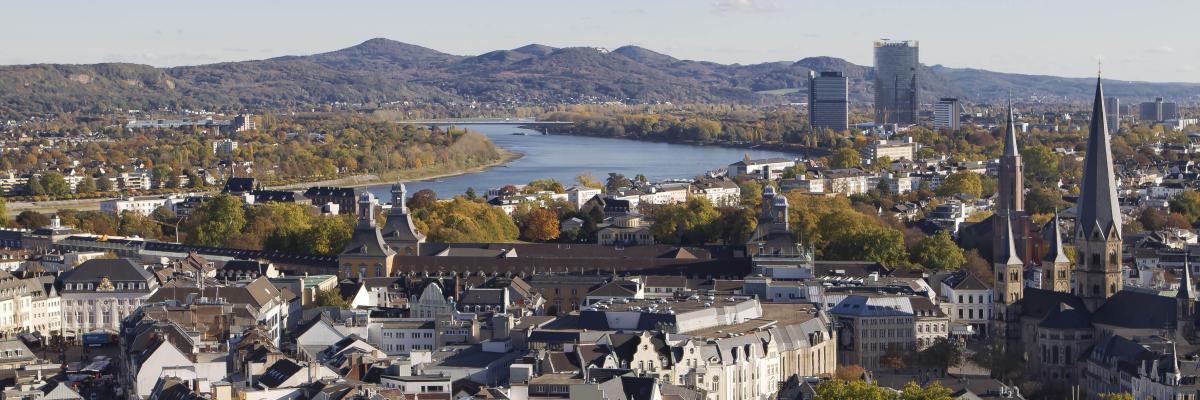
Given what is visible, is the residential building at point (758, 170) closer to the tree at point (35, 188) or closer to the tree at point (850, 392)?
the tree at point (35, 188)

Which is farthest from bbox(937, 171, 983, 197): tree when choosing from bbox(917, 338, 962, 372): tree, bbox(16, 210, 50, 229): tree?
bbox(917, 338, 962, 372): tree

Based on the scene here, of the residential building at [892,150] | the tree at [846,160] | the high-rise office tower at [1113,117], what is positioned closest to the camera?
the tree at [846,160]

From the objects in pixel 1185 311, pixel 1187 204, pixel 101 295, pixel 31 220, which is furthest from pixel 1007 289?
pixel 31 220

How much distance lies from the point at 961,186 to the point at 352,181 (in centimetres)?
3204

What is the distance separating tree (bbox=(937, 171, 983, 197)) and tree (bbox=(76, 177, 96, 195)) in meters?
33.5

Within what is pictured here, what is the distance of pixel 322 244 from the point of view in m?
50.8

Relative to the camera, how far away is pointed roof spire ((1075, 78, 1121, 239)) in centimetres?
3659

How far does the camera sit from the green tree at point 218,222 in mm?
55688

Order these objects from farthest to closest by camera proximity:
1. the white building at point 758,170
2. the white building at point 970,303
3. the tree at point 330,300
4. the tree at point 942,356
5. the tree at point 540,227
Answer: the white building at point 758,170, the tree at point 540,227, the tree at point 330,300, the white building at point 970,303, the tree at point 942,356

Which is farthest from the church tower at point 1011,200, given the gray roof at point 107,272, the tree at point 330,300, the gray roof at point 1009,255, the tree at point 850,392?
the gray roof at point 107,272

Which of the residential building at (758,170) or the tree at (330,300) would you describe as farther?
the residential building at (758,170)

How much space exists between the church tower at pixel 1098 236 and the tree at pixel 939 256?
846cm

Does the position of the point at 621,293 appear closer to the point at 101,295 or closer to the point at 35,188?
the point at 101,295

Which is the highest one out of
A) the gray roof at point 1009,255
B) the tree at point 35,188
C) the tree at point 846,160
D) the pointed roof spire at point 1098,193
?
the pointed roof spire at point 1098,193
